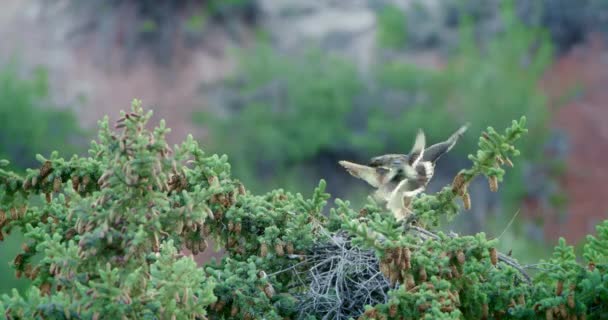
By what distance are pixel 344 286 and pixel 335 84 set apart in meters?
13.2

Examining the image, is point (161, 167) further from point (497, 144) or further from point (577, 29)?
point (577, 29)

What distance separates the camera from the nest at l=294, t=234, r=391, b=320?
400 centimetres

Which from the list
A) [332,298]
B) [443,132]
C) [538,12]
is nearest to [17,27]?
[443,132]

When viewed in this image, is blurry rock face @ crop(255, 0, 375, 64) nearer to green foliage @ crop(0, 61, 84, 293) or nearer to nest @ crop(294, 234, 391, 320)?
green foliage @ crop(0, 61, 84, 293)

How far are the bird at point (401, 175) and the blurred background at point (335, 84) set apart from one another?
10651mm

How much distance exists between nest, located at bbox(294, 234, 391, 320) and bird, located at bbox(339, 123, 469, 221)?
299mm

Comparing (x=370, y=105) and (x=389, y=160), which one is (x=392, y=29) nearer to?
(x=370, y=105)

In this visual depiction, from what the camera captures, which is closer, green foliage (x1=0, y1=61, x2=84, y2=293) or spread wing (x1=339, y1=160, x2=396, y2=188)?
spread wing (x1=339, y1=160, x2=396, y2=188)

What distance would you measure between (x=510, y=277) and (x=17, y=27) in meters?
16.6

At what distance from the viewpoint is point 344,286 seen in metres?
4.07

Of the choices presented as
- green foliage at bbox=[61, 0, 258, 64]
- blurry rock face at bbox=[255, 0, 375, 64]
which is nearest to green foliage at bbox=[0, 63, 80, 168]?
green foliage at bbox=[61, 0, 258, 64]

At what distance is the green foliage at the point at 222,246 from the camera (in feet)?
11.2

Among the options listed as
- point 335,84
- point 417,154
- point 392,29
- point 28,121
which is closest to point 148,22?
point 28,121

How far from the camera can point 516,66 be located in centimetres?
1722
